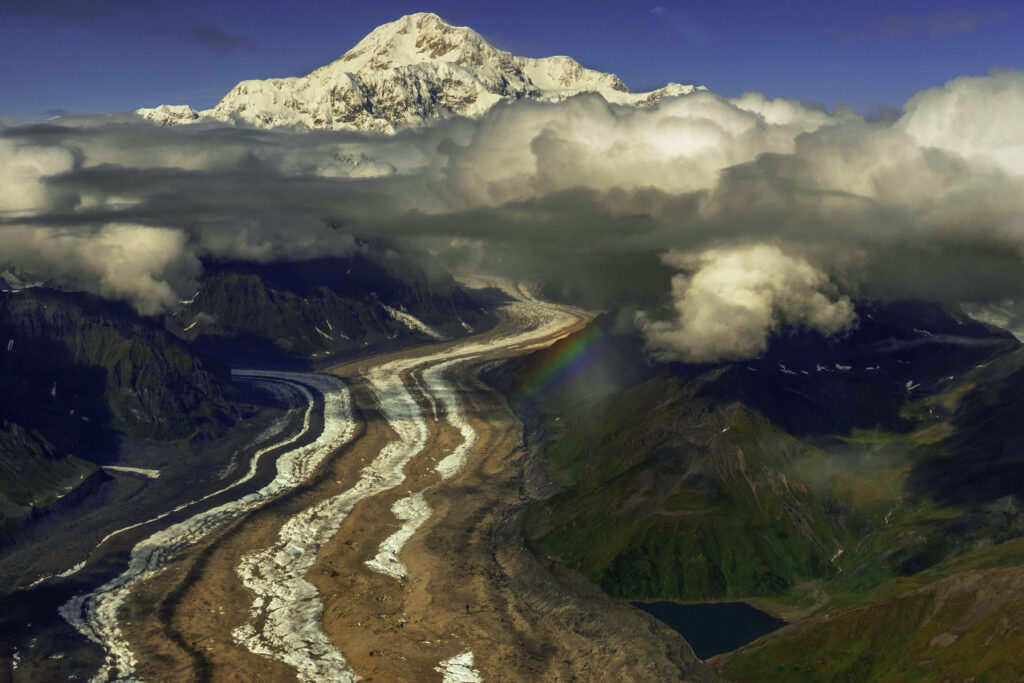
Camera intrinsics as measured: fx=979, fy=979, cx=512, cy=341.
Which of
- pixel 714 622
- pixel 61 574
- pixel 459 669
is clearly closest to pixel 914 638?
pixel 714 622

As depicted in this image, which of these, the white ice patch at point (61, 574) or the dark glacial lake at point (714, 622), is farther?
the white ice patch at point (61, 574)

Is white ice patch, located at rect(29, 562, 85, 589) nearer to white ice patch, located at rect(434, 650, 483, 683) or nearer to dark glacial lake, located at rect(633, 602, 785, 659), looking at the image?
white ice patch, located at rect(434, 650, 483, 683)

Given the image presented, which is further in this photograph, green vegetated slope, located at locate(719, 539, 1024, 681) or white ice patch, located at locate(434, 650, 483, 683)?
white ice patch, located at locate(434, 650, 483, 683)

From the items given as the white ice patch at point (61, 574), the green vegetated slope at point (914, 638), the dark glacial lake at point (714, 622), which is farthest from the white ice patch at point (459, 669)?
the white ice patch at point (61, 574)

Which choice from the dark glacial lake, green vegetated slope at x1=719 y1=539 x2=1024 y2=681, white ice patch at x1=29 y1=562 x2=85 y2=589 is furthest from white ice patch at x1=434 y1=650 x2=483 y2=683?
white ice patch at x1=29 y1=562 x2=85 y2=589

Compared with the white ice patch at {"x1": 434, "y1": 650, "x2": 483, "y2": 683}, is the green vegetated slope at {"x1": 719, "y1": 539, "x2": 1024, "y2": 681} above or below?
above

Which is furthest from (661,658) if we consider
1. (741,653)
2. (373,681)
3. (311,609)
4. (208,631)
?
(208,631)

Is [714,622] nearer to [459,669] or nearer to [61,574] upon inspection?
[459,669]

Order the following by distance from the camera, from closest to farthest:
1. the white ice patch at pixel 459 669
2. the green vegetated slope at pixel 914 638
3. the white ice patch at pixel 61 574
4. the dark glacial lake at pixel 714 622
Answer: the green vegetated slope at pixel 914 638, the white ice patch at pixel 459 669, the dark glacial lake at pixel 714 622, the white ice patch at pixel 61 574

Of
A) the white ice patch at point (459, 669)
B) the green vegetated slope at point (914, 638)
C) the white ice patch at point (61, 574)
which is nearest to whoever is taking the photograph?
the green vegetated slope at point (914, 638)

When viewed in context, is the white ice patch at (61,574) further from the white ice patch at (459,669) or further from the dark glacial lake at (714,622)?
the dark glacial lake at (714,622)
